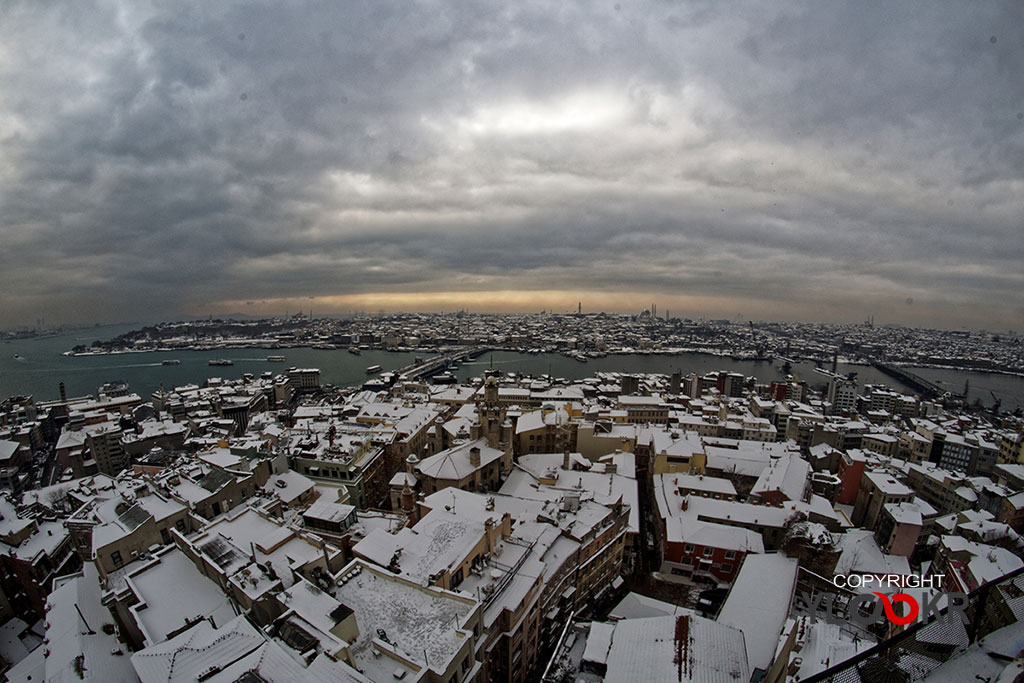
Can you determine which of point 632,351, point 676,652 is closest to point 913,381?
point 632,351

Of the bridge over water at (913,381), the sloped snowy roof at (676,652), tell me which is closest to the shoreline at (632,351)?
the bridge over water at (913,381)

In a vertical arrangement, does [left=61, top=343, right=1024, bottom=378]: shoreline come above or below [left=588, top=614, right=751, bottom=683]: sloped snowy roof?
below

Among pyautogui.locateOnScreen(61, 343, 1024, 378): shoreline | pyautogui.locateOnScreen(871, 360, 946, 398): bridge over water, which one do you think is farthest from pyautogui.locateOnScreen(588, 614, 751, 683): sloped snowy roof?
pyautogui.locateOnScreen(61, 343, 1024, 378): shoreline

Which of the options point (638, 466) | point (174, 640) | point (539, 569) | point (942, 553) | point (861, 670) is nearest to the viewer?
point (861, 670)

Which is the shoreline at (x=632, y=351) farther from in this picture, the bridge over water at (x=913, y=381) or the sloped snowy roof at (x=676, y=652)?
the sloped snowy roof at (x=676, y=652)

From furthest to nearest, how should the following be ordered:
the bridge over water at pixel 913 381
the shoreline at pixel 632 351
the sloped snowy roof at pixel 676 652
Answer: the shoreline at pixel 632 351, the bridge over water at pixel 913 381, the sloped snowy roof at pixel 676 652

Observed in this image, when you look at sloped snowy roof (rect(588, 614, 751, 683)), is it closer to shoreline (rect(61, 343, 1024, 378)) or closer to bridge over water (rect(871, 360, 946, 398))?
bridge over water (rect(871, 360, 946, 398))

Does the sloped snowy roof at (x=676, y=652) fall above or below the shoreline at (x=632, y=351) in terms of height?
above

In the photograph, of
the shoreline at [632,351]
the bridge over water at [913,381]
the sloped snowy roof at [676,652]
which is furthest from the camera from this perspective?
the shoreline at [632,351]

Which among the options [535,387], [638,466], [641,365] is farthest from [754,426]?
[641,365]

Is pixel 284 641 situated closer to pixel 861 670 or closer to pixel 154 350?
pixel 861 670

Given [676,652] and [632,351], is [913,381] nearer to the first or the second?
[632,351]
